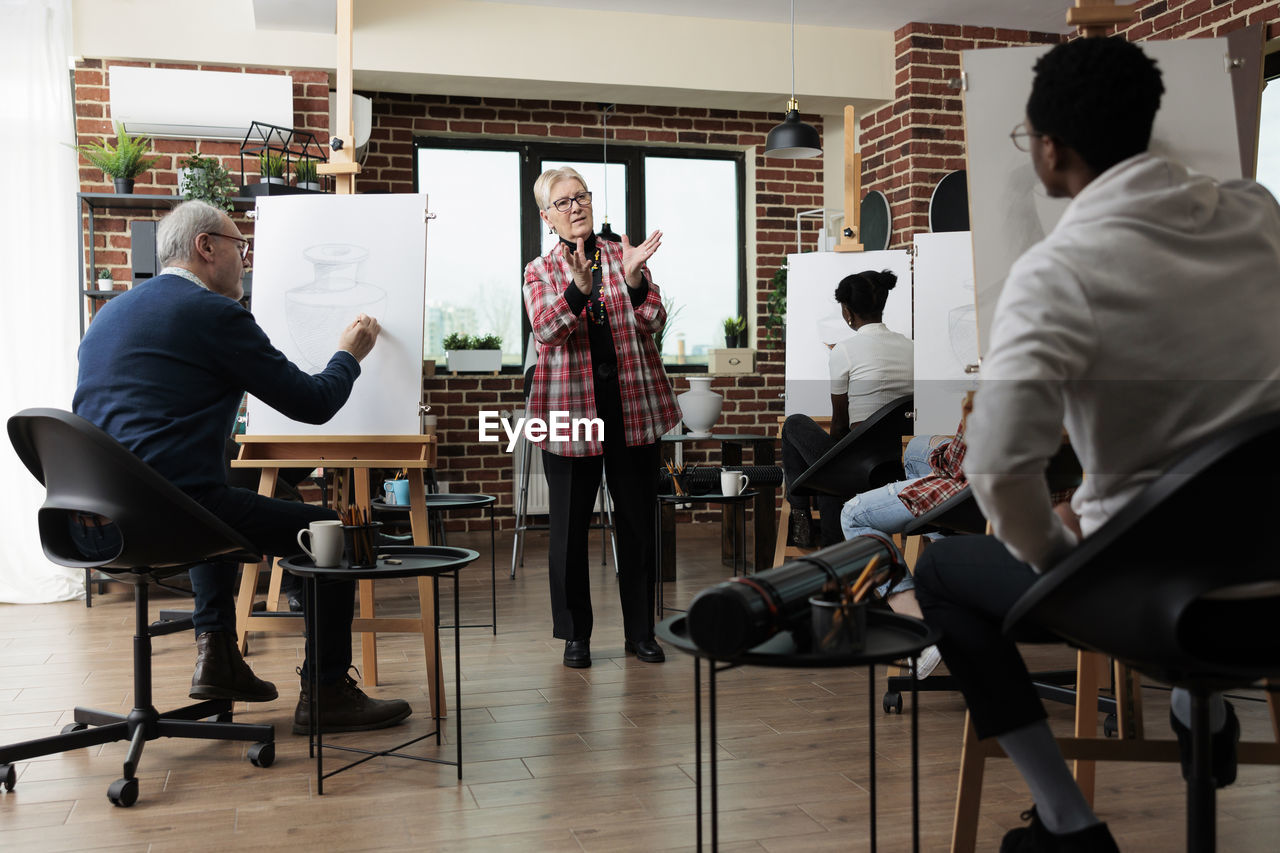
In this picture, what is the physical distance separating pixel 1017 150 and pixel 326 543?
174 cm

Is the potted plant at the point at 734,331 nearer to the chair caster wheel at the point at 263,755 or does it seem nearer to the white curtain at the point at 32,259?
the white curtain at the point at 32,259

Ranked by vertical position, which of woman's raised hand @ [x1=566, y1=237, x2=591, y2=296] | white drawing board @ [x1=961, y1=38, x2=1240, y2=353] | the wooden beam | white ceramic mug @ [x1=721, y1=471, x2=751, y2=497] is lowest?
white ceramic mug @ [x1=721, y1=471, x2=751, y2=497]

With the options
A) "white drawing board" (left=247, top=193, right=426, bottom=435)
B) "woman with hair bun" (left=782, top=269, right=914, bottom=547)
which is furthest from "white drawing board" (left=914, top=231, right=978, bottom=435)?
"white drawing board" (left=247, top=193, right=426, bottom=435)

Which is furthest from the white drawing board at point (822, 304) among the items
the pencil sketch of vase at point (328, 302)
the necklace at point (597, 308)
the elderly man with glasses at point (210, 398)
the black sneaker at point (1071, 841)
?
the black sneaker at point (1071, 841)

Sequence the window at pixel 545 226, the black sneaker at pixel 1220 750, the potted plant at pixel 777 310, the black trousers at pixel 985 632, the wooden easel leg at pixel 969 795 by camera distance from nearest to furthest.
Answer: the black trousers at pixel 985 632 → the black sneaker at pixel 1220 750 → the wooden easel leg at pixel 969 795 → the window at pixel 545 226 → the potted plant at pixel 777 310

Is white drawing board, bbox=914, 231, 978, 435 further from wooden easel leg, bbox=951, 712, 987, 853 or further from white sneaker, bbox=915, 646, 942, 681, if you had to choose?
wooden easel leg, bbox=951, 712, 987, 853

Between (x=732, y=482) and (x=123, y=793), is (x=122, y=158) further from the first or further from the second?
(x=123, y=793)

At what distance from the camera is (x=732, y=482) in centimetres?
384

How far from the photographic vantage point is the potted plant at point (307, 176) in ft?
15.4

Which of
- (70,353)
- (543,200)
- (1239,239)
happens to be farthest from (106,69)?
(1239,239)

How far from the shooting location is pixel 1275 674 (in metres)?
1.20

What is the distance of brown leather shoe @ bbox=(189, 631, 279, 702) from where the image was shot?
8.09ft

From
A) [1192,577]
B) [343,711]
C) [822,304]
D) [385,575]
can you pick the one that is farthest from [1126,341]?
[822,304]

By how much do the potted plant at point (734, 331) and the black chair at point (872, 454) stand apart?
9.96 feet
